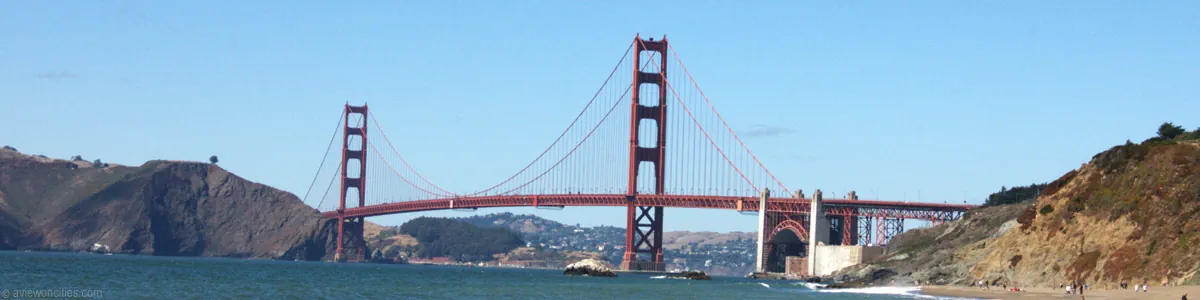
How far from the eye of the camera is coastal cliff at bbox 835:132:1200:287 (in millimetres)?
64688

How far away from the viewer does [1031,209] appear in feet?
268

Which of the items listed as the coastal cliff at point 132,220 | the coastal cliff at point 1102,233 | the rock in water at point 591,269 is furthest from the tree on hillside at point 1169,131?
the coastal cliff at point 132,220

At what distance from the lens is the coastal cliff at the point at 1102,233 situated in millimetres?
64688

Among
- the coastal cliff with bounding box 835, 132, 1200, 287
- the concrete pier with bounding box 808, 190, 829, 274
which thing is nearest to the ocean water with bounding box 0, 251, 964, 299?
the coastal cliff with bounding box 835, 132, 1200, 287

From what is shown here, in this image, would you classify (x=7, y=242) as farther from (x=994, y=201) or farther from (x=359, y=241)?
(x=994, y=201)

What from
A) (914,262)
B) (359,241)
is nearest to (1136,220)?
(914,262)

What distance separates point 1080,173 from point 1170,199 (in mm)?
12536

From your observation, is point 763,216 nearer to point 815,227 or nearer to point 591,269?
point 815,227

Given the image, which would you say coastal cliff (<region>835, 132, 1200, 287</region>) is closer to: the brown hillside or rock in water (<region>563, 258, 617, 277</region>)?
the brown hillside

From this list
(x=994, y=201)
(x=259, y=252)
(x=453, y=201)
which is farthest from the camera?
(x=259, y=252)

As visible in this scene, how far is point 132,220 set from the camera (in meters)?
189

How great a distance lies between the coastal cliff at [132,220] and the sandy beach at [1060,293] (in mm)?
123024

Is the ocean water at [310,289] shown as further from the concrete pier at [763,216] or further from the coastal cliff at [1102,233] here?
the concrete pier at [763,216]

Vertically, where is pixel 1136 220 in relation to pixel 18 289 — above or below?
above
